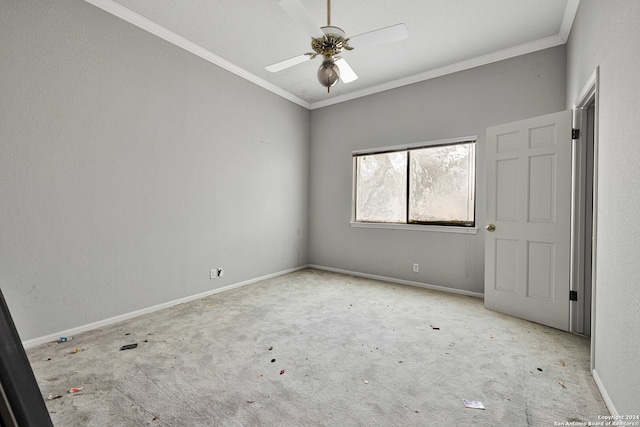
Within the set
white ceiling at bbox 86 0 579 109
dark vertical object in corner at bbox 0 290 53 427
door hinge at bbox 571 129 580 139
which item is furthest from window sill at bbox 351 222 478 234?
dark vertical object in corner at bbox 0 290 53 427

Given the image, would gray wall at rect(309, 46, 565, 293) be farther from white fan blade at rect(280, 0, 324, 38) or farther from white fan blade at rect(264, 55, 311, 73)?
white fan blade at rect(280, 0, 324, 38)

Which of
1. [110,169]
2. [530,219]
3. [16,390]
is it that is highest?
[110,169]

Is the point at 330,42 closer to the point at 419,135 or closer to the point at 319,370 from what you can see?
the point at 419,135

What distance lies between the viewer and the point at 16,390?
1.24m

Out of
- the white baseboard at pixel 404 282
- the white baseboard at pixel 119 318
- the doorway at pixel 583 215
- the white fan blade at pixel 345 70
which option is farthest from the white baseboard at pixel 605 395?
the white baseboard at pixel 119 318

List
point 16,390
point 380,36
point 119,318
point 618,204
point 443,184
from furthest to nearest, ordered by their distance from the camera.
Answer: point 443,184 < point 119,318 < point 380,36 < point 618,204 < point 16,390

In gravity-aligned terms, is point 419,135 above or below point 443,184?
above

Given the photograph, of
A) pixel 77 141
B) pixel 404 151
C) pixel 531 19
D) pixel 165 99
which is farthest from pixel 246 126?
pixel 531 19

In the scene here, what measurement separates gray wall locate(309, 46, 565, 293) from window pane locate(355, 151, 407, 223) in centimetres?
19

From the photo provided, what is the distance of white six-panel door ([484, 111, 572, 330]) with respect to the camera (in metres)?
2.70

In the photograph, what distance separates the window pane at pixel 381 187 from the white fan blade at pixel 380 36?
227cm

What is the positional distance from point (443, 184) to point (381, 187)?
0.96 m

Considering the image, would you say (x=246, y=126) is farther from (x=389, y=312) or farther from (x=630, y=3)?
(x=630, y=3)

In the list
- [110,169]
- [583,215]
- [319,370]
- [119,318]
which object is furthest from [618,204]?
[119,318]
